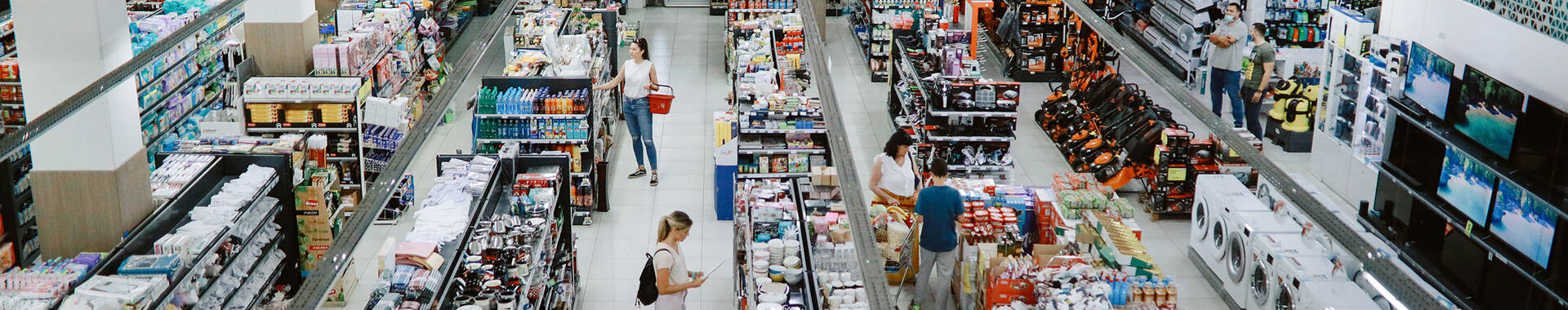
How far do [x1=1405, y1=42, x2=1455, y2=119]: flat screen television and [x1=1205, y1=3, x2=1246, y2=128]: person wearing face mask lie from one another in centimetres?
256

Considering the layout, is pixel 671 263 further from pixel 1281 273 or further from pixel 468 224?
pixel 1281 273

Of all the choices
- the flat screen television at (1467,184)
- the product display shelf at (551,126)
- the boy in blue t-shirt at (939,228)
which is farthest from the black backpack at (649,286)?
the flat screen television at (1467,184)

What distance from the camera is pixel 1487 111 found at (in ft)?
22.8

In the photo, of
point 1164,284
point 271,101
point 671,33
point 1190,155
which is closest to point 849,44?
point 671,33

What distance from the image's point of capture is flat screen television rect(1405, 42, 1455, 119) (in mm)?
7668

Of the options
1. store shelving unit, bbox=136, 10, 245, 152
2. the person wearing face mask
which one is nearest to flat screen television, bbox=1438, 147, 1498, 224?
the person wearing face mask

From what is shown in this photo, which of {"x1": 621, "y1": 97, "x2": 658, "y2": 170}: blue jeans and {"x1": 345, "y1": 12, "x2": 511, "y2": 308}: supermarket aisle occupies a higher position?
{"x1": 621, "y1": 97, "x2": 658, "y2": 170}: blue jeans

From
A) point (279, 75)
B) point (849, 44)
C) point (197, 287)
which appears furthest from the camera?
point (849, 44)

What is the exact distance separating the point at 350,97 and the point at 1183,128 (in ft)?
20.7

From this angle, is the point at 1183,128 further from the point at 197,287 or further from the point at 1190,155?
the point at 197,287

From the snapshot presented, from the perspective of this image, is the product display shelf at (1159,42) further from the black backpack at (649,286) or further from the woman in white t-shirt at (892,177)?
the black backpack at (649,286)

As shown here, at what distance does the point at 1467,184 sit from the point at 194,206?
7.10 metres

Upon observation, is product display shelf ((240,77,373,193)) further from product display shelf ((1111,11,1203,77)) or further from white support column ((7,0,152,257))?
product display shelf ((1111,11,1203,77))

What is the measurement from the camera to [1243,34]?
11.1 metres
